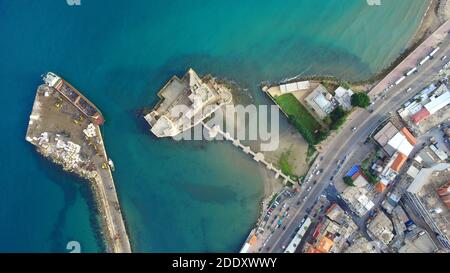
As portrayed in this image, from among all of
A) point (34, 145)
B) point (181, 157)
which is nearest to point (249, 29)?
point (181, 157)

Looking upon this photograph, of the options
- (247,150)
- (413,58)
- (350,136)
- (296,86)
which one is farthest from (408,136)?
(247,150)

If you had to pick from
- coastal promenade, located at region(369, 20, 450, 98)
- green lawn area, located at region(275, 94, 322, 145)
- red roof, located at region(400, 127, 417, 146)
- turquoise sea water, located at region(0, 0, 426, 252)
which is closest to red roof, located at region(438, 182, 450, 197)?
red roof, located at region(400, 127, 417, 146)

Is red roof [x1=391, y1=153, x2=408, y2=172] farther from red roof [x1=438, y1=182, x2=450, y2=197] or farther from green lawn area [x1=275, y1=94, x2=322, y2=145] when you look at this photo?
green lawn area [x1=275, y1=94, x2=322, y2=145]

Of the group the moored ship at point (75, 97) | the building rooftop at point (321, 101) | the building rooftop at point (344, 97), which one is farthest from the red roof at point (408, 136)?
the moored ship at point (75, 97)

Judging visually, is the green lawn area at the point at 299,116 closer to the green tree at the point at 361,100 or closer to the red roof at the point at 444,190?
the green tree at the point at 361,100

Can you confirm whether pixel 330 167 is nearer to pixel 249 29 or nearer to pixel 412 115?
pixel 412 115
